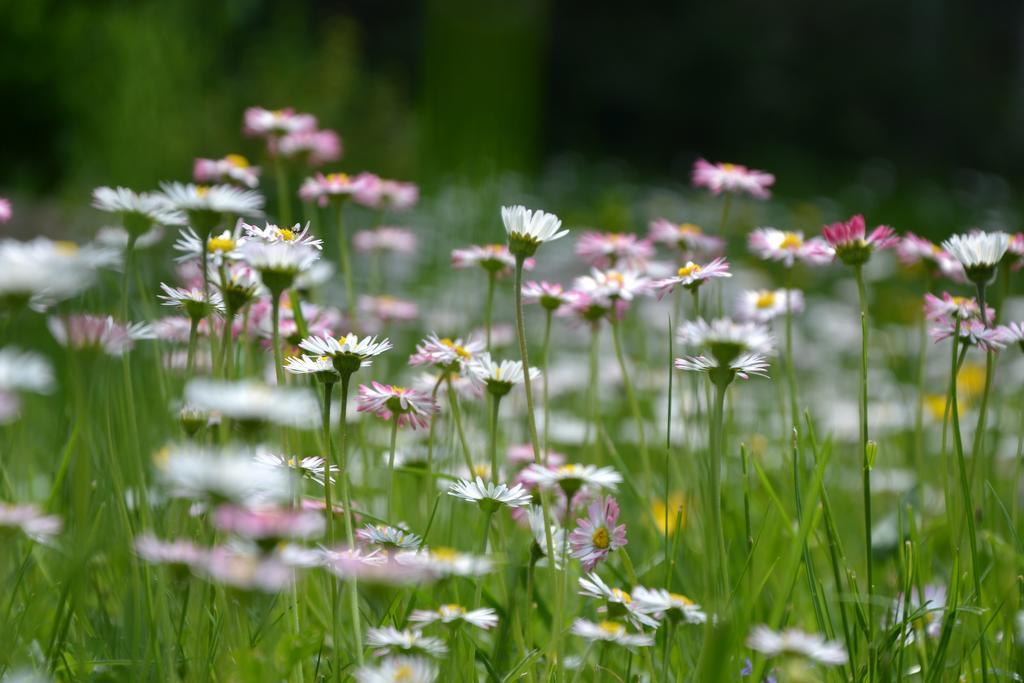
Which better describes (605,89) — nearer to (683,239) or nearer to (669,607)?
(683,239)

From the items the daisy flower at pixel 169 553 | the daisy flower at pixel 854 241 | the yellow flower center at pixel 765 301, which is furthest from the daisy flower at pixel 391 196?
the daisy flower at pixel 169 553

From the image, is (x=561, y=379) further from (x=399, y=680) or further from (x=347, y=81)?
(x=347, y=81)

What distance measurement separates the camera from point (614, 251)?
97 centimetres

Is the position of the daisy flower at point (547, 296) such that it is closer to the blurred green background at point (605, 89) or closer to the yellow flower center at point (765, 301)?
Answer: the yellow flower center at point (765, 301)

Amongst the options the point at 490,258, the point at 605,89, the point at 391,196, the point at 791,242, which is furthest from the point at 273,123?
the point at 605,89

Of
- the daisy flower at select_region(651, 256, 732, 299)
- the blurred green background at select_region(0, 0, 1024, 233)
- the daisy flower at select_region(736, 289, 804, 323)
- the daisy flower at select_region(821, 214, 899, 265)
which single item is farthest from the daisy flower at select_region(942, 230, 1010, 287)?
the blurred green background at select_region(0, 0, 1024, 233)

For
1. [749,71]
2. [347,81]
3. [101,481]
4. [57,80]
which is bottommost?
[101,481]

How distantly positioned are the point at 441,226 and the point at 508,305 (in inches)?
10.6

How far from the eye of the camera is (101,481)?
662 mm

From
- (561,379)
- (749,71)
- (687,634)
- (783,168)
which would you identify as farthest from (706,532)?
(749,71)

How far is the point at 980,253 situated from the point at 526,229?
0.32 meters

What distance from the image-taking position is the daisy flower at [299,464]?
616mm

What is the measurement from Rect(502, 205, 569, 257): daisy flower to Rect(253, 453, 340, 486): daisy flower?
19 centimetres

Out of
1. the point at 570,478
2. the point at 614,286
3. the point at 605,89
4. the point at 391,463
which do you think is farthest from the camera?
the point at 605,89
